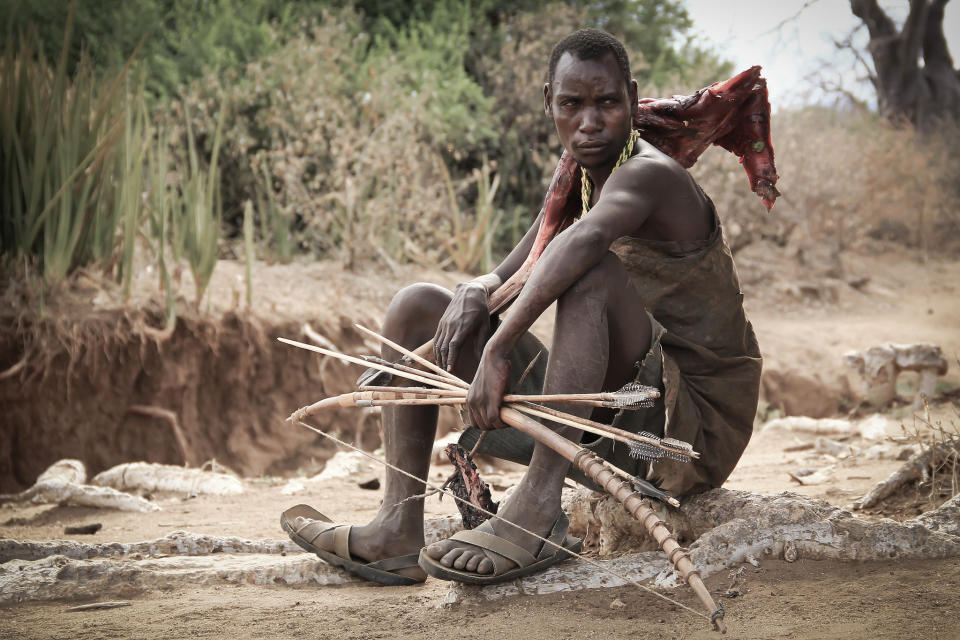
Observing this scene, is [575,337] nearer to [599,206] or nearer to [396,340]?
[599,206]

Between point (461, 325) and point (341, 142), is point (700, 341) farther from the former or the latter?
point (341, 142)

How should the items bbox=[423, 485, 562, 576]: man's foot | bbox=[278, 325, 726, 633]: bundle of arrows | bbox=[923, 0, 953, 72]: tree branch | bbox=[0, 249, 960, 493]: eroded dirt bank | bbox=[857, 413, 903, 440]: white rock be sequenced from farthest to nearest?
1. bbox=[923, 0, 953, 72]: tree branch
2. bbox=[857, 413, 903, 440]: white rock
3. bbox=[0, 249, 960, 493]: eroded dirt bank
4. bbox=[423, 485, 562, 576]: man's foot
5. bbox=[278, 325, 726, 633]: bundle of arrows

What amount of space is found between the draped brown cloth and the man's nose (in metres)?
0.31

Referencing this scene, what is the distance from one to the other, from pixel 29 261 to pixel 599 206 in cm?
348

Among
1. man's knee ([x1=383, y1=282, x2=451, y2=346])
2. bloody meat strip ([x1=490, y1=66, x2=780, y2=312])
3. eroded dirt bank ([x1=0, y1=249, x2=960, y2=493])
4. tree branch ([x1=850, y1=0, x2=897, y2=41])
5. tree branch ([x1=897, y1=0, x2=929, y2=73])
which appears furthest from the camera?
tree branch ([x1=897, y1=0, x2=929, y2=73])

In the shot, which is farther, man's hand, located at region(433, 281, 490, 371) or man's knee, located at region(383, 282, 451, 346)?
man's knee, located at region(383, 282, 451, 346)

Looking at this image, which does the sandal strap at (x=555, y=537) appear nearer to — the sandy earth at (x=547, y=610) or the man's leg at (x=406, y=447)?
the sandy earth at (x=547, y=610)

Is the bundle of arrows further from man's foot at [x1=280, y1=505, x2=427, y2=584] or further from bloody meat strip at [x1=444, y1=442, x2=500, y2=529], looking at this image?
man's foot at [x1=280, y1=505, x2=427, y2=584]

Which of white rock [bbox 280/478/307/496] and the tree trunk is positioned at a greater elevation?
the tree trunk

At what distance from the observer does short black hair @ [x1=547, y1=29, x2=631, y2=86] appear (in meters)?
2.15

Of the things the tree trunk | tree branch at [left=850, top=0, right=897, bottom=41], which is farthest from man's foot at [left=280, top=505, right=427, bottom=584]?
the tree trunk

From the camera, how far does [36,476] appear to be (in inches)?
170

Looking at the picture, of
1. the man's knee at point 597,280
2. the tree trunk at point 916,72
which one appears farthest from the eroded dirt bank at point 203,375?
the tree trunk at point 916,72

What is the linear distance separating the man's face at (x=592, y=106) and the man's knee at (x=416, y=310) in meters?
0.56
